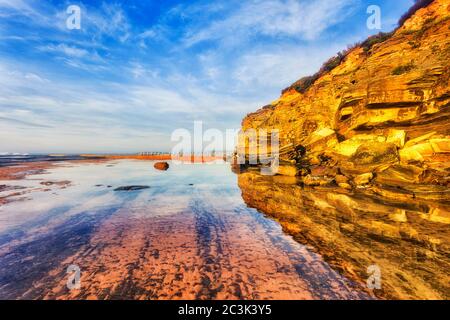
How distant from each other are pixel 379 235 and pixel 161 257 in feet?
23.9

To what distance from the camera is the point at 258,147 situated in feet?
102

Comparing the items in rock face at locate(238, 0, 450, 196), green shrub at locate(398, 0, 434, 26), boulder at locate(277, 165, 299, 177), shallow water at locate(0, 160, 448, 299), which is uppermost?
green shrub at locate(398, 0, 434, 26)

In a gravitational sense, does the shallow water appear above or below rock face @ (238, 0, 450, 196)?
below

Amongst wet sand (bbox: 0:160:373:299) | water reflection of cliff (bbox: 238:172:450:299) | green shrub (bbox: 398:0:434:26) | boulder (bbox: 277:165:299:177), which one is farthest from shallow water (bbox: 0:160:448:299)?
green shrub (bbox: 398:0:434:26)

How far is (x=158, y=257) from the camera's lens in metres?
6.13

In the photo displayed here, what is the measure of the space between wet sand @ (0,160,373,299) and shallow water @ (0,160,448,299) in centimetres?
2

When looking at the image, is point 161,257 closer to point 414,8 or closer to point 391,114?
point 391,114

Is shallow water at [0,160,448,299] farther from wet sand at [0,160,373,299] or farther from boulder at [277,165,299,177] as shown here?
boulder at [277,165,299,177]

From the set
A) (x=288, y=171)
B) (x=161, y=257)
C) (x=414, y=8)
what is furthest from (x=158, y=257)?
(x=414, y=8)

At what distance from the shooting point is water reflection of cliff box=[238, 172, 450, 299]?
4.97m

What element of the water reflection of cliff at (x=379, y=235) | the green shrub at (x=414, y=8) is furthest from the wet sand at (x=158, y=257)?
the green shrub at (x=414, y=8)

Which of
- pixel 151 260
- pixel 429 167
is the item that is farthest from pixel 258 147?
pixel 151 260

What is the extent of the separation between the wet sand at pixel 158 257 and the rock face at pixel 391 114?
34.2 feet

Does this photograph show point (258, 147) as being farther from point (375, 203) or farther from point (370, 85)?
point (375, 203)
